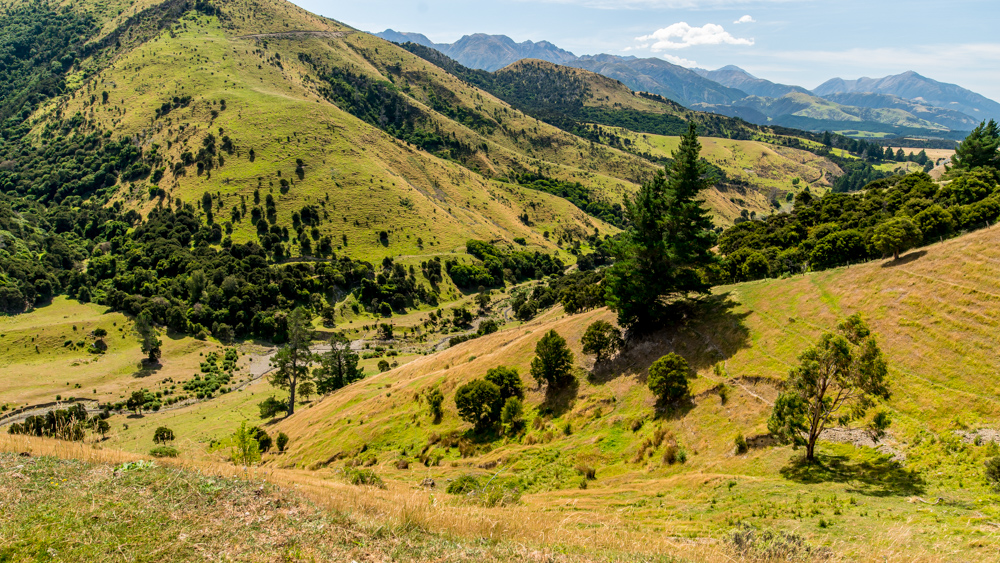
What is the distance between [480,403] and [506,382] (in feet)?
13.4

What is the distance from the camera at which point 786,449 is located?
2595 cm

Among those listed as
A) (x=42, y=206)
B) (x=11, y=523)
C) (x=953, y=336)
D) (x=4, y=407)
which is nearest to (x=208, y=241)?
(x=4, y=407)

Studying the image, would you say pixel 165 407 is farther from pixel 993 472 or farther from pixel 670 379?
pixel 993 472

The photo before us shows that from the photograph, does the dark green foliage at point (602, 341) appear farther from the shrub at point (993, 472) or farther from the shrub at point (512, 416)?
the shrub at point (993, 472)

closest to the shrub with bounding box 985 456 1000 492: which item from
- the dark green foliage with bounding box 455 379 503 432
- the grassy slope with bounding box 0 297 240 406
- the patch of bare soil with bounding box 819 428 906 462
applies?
the patch of bare soil with bounding box 819 428 906 462

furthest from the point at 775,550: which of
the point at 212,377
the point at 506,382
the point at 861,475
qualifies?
the point at 212,377

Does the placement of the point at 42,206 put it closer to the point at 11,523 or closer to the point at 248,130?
the point at 248,130

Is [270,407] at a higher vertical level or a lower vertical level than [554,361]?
lower

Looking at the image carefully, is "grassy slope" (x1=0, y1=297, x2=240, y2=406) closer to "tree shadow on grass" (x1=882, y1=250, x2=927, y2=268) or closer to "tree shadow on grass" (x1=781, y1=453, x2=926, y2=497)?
"tree shadow on grass" (x1=781, y1=453, x2=926, y2=497)

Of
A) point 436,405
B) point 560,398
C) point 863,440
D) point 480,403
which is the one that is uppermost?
point 863,440

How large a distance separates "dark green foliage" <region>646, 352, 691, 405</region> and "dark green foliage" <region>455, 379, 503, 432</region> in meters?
14.6

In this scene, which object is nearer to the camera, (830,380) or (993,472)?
(993,472)

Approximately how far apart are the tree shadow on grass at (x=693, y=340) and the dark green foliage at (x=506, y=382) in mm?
7438

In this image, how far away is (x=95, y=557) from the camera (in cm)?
809
